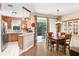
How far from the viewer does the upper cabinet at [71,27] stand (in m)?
2.75

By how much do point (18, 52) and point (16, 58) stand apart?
20cm

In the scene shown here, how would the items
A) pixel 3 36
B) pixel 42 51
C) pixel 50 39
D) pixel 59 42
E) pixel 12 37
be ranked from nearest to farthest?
pixel 3 36 → pixel 12 37 → pixel 42 51 → pixel 50 39 → pixel 59 42

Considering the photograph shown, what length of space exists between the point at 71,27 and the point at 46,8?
77 centimetres

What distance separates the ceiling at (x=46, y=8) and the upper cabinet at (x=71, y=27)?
0.25m

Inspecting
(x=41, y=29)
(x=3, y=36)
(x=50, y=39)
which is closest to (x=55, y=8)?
(x=41, y=29)

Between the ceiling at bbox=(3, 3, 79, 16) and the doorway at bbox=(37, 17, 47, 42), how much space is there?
0.19m

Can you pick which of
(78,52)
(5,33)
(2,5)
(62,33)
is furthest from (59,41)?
(2,5)

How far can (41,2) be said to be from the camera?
2494 millimetres

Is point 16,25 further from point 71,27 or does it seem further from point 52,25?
point 71,27

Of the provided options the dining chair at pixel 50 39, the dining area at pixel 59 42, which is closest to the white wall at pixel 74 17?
the dining area at pixel 59 42

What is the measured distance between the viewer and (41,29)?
9.47ft

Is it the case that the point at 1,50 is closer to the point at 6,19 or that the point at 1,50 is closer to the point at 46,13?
the point at 6,19

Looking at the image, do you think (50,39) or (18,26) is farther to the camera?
(50,39)

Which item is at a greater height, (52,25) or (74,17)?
(74,17)
